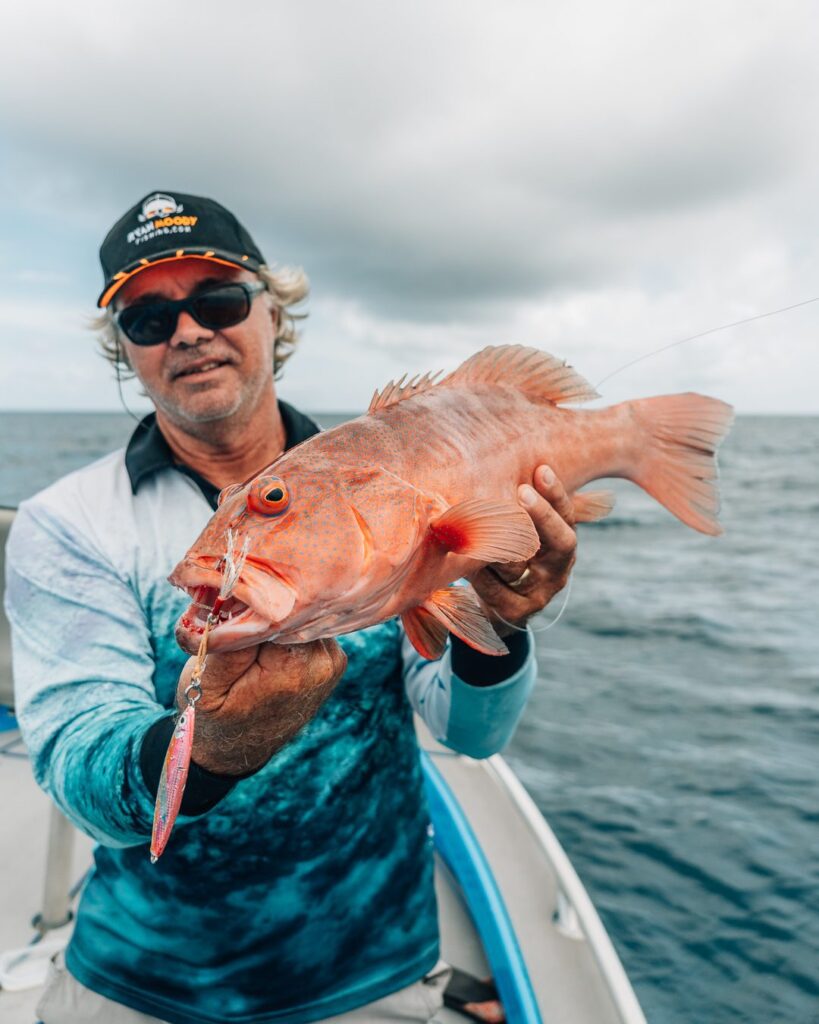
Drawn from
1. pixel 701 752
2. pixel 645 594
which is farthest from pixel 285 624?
pixel 645 594

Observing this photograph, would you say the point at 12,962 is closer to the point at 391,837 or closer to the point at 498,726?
the point at 391,837

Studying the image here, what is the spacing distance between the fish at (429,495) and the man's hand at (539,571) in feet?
0.24

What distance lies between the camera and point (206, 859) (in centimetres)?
221

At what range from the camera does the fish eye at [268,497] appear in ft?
5.02

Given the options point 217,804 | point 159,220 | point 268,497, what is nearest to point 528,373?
point 268,497

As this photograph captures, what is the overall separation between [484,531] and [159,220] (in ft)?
6.16

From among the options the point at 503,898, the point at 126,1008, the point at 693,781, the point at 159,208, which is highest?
the point at 159,208

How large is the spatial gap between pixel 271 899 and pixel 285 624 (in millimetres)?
1317

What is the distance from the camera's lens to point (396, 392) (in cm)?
208

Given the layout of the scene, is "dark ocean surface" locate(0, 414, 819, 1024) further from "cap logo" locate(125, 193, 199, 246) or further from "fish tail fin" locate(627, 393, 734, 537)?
"cap logo" locate(125, 193, 199, 246)

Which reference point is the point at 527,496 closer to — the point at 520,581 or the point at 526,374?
the point at 520,581

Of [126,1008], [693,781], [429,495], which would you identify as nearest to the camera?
[429,495]

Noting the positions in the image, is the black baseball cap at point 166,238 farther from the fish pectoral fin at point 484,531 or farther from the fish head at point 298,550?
the fish pectoral fin at point 484,531

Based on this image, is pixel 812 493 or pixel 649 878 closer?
pixel 649 878
